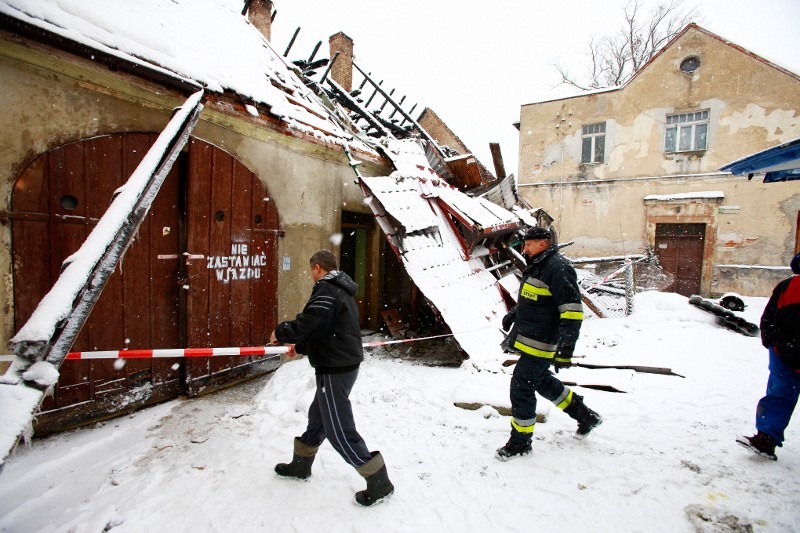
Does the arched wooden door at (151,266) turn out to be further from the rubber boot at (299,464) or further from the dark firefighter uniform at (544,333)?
the dark firefighter uniform at (544,333)

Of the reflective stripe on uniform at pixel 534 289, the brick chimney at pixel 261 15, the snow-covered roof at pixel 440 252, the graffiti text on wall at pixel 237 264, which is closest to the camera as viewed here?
the reflective stripe on uniform at pixel 534 289

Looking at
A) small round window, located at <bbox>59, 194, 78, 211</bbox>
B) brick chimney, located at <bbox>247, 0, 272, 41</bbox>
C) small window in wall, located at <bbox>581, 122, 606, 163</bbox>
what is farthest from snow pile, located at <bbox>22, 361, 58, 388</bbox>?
small window in wall, located at <bbox>581, 122, 606, 163</bbox>

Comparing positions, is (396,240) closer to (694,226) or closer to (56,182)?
(56,182)

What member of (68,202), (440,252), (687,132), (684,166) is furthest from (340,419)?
(687,132)

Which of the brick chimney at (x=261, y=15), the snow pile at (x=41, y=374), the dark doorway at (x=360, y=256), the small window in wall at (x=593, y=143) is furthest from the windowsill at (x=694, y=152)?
the snow pile at (x=41, y=374)

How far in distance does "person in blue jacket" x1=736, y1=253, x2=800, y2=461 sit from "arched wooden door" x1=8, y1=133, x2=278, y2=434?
535 centimetres

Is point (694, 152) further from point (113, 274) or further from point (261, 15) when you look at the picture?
point (113, 274)

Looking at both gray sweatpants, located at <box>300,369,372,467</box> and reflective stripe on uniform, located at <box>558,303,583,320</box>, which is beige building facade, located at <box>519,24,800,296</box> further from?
gray sweatpants, located at <box>300,369,372,467</box>

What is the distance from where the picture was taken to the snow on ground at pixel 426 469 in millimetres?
2506

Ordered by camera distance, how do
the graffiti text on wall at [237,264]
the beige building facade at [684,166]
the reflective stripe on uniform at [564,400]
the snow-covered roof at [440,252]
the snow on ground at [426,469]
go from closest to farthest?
the snow on ground at [426,469] → the reflective stripe on uniform at [564,400] → the graffiti text on wall at [237,264] → the snow-covered roof at [440,252] → the beige building facade at [684,166]

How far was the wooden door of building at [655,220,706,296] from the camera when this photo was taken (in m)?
13.9

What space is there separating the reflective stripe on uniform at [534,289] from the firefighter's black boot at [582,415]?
997mm

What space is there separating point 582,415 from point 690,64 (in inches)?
656

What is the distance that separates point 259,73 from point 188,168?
2534 millimetres
